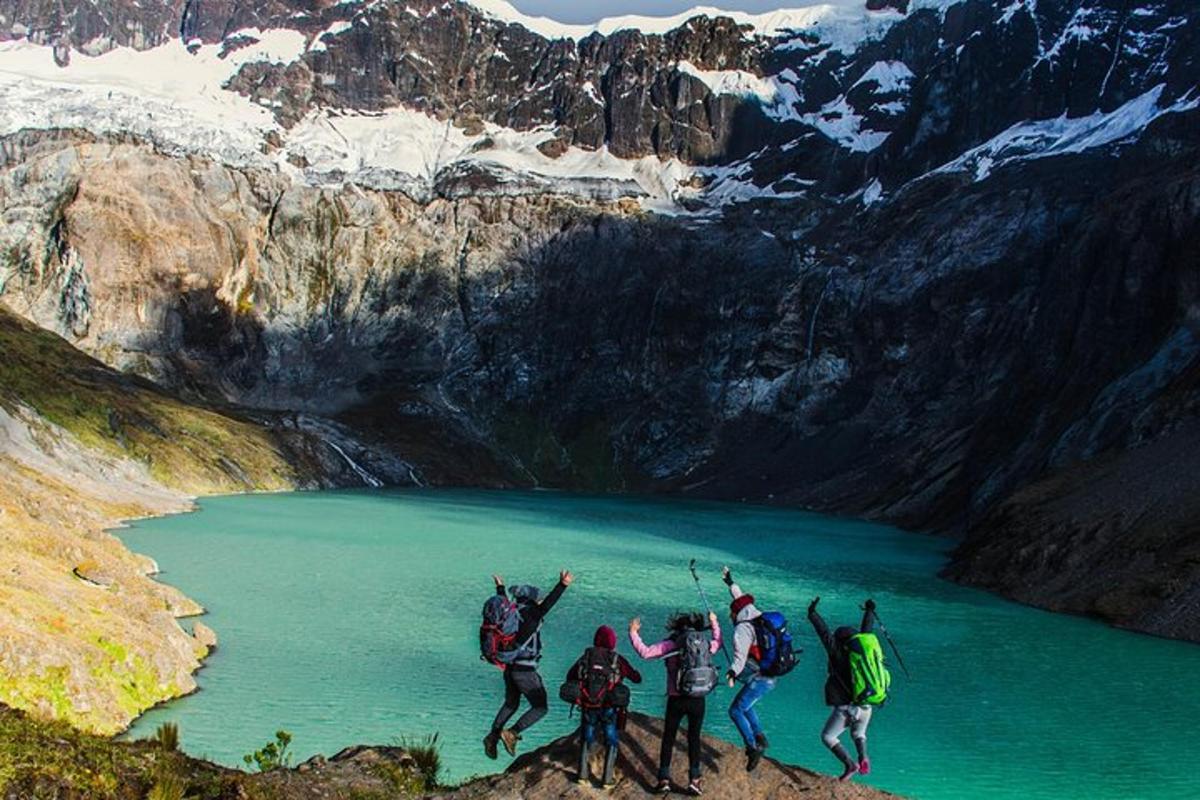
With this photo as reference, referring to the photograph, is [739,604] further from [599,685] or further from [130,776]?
[130,776]

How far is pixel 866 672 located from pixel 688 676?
3592 millimetres

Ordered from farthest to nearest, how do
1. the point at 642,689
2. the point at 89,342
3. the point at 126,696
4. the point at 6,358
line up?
the point at 89,342 < the point at 6,358 < the point at 642,689 < the point at 126,696

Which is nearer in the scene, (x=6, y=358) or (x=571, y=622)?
(x=571, y=622)

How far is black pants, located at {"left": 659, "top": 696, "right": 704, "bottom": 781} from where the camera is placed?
17781mm

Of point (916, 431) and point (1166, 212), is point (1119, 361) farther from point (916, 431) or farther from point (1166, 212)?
point (916, 431)

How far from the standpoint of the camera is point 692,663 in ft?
57.9

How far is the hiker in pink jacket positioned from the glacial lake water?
33.1 feet

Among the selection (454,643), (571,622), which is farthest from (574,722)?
(571,622)

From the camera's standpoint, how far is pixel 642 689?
36688 millimetres

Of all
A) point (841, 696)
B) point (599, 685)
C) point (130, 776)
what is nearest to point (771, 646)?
point (841, 696)

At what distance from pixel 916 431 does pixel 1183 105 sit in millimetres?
67185

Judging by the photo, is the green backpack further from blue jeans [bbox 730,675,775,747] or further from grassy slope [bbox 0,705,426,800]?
grassy slope [bbox 0,705,426,800]

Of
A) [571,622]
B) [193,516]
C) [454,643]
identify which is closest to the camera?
[454,643]

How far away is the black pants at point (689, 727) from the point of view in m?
17.8
